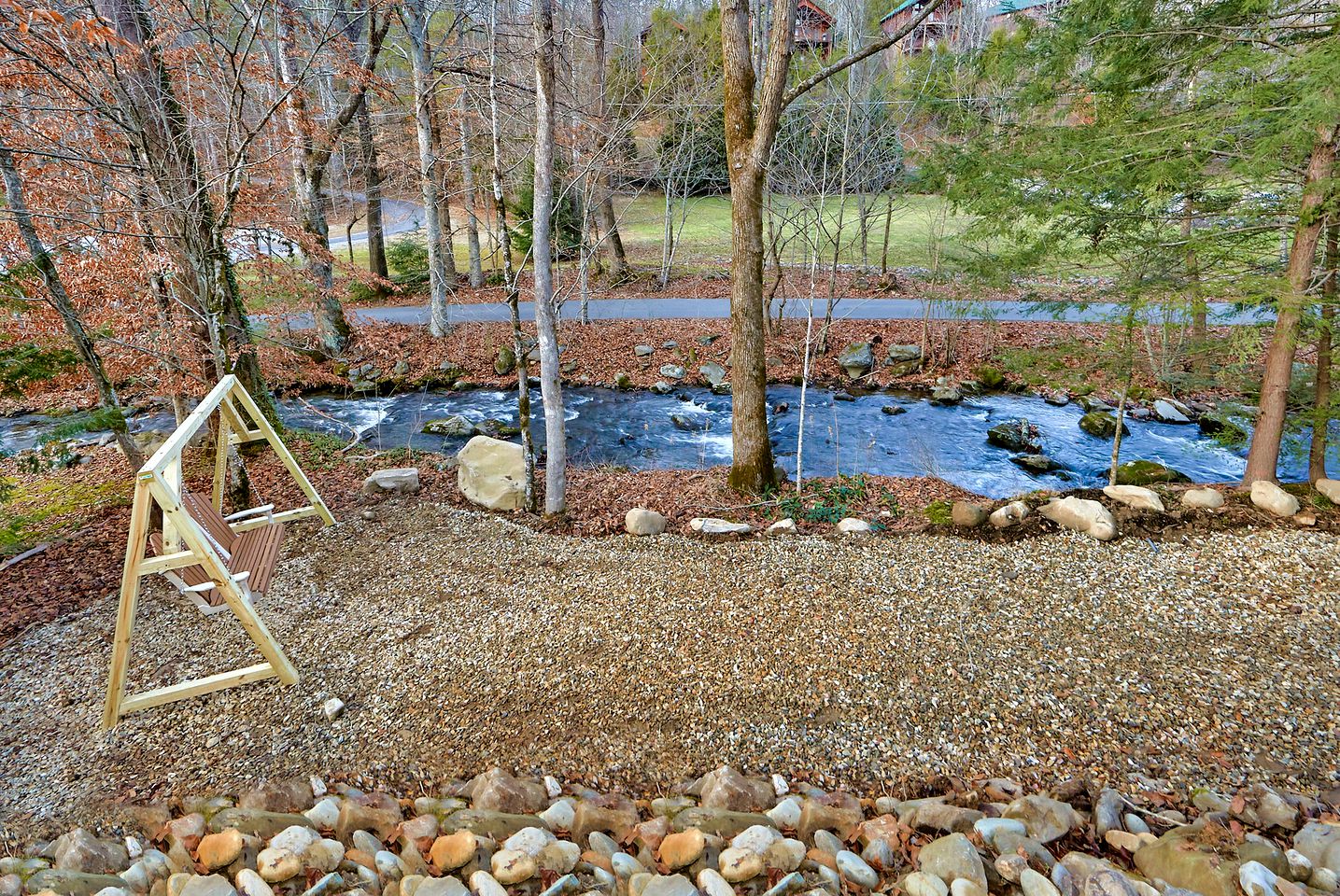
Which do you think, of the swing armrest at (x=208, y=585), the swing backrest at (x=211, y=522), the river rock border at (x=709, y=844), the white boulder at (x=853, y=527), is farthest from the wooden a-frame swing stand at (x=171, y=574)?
the white boulder at (x=853, y=527)

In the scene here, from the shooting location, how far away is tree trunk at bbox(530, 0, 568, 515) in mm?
4645

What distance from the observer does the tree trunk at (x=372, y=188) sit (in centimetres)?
1322

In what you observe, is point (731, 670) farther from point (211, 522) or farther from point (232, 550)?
point (211, 522)

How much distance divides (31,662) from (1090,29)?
8763 mm

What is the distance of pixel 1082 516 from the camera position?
16.4 feet

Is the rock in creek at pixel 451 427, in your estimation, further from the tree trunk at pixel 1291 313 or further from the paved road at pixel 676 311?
the tree trunk at pixel 1291 313

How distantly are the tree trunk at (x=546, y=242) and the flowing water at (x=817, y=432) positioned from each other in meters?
3.21

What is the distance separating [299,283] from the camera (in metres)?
8.39

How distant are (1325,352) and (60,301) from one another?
9864 millimetres

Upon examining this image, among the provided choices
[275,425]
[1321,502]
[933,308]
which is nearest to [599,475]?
[275,425]

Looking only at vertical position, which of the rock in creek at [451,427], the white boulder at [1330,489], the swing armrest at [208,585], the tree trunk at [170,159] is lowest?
the rock in creek at [451,427]

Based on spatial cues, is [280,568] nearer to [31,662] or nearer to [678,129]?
[31,662]

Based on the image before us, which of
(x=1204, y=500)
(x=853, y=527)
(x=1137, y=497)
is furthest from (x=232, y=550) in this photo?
(x=1204, y=500)

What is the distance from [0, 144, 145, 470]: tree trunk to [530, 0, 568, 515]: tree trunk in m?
3.19
